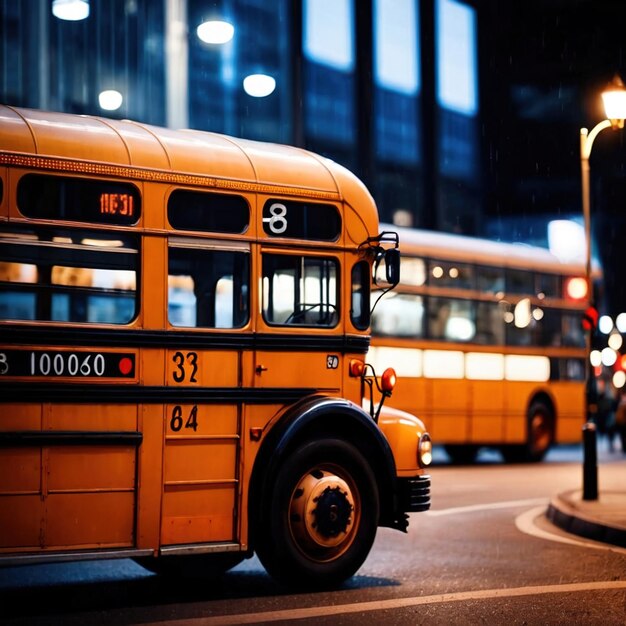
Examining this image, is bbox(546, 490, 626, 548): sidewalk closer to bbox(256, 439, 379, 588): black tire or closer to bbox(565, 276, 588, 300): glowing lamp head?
bbox(256, 439, 379, 588): black tire

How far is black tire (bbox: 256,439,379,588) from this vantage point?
835 cm

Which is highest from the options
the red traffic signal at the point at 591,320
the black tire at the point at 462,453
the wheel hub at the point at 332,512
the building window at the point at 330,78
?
the building window at the point at 330,78

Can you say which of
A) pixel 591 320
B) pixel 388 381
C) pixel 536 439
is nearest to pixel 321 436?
pixel 388 381

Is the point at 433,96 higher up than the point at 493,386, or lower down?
higher up

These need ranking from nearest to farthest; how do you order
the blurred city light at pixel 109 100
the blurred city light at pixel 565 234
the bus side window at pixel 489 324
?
1. the bus side window at pixel 489 324
2. the blurred city light at pixel 109 100
3. the blurred city light at pixel 565 234

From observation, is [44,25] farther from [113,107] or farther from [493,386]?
[493,386]

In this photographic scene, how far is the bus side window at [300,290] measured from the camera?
857 cm

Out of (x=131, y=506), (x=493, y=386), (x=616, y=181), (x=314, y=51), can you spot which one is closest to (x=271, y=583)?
(x=131, y=506)

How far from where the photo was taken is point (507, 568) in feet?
32.1

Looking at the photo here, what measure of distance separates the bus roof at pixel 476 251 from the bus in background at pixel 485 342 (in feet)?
0.07

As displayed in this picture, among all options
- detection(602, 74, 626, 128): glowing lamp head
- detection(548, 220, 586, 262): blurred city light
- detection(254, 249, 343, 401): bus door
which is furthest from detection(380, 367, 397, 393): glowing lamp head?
detection(548, 220, 586, 262): blurred city light

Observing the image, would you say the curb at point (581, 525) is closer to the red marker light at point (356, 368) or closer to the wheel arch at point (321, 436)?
the wheel arch at point (321, 436)

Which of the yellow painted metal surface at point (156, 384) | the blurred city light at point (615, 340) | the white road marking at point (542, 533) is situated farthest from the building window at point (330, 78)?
the blurred city light at point (615, 340)

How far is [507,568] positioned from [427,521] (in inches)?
138
